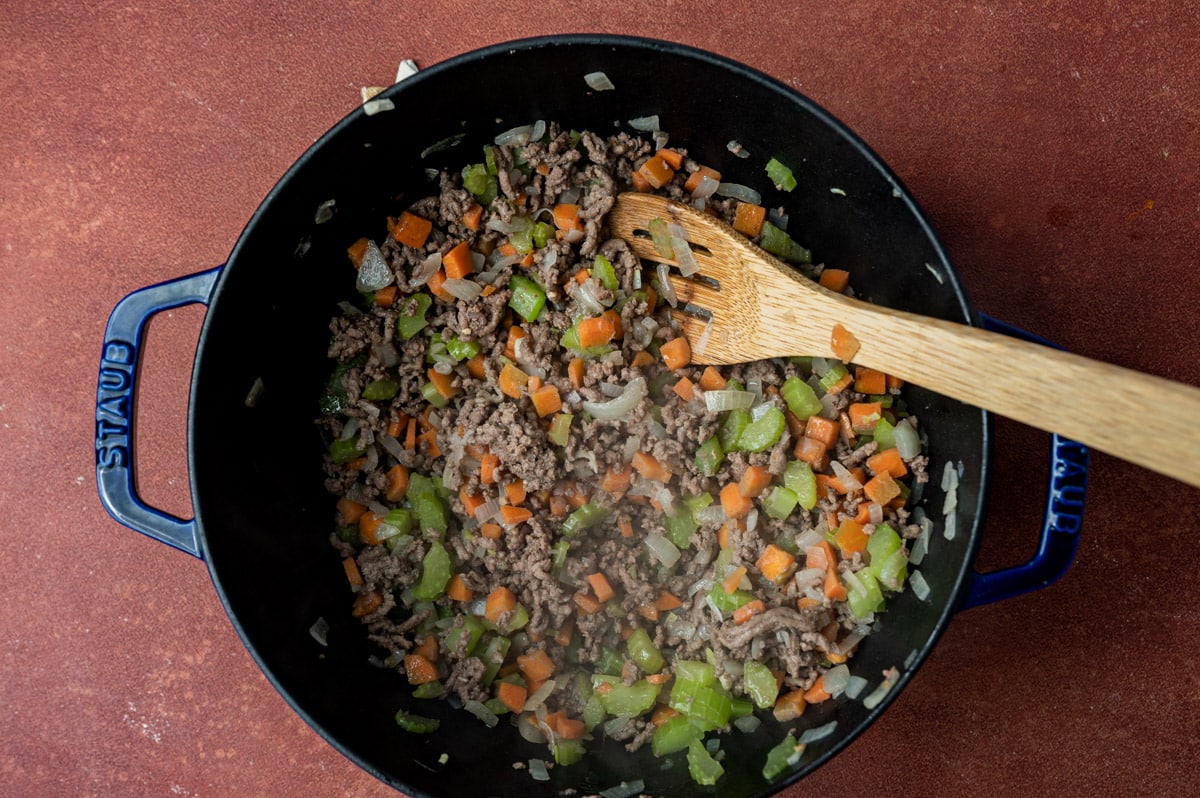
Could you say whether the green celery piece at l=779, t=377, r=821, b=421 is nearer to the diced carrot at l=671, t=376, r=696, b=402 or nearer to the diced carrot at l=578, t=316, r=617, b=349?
the diced carrot at l=671, t=376, r=696, b=402

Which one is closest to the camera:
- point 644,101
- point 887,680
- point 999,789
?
point 887,680

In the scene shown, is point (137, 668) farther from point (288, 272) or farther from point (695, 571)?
point (695, 571)

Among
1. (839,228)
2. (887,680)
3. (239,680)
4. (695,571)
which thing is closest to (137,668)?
(239,680)

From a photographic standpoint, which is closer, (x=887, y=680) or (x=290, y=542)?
(x=887, y=680)

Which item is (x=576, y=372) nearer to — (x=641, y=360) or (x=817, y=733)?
(x=641, y=360)

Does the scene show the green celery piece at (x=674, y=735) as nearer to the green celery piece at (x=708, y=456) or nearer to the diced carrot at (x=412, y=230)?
the green celery piece at (x=708, y=456)

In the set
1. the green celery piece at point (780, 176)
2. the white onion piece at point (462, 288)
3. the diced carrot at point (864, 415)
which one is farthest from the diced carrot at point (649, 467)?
the green celery piece at point (780, 176)
